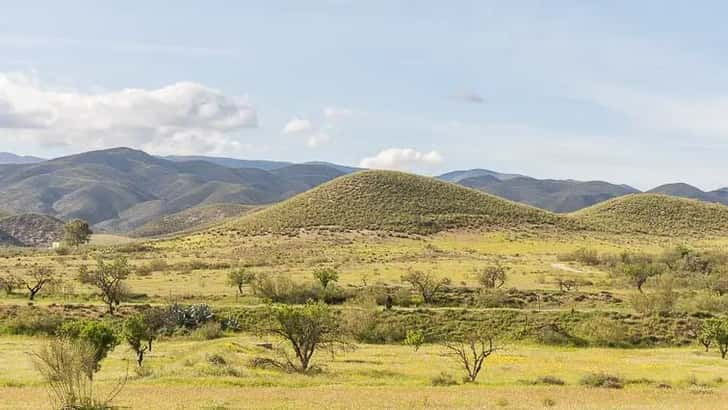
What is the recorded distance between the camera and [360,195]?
186125mm

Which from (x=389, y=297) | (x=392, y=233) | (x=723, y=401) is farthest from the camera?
(x=392, y=233)

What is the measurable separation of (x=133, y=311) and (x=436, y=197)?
134433mm

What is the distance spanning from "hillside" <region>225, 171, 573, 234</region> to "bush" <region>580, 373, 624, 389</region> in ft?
375

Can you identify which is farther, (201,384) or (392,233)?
(392,233)

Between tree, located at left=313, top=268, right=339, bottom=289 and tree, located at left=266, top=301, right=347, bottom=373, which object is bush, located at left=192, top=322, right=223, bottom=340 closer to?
tree, located at left=266, top=301, right=347, bottom=373

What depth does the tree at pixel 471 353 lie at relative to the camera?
43.6m

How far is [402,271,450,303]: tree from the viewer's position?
76.6 m

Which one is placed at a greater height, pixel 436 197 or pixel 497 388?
pixel 436 197

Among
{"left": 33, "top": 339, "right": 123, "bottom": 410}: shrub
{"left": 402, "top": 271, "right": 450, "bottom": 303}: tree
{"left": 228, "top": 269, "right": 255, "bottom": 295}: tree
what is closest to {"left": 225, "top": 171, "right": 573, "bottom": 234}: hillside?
{"left": 228, "top": 269, "right": 255, "bottom": 295}: tree

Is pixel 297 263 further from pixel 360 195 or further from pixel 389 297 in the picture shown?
pixel 360 195

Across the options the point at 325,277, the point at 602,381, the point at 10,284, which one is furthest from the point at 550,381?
the point at 10,284

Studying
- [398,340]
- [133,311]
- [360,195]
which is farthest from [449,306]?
[360,195]

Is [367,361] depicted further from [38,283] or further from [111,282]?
[38,283]

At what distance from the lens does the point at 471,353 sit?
5728cm
